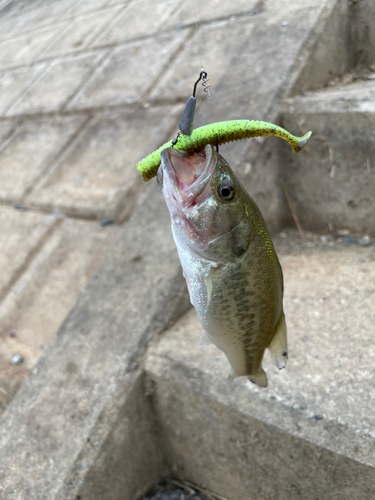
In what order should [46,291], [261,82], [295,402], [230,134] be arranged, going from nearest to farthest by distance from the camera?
[230,134], [295,402], [261,82], [46,291]

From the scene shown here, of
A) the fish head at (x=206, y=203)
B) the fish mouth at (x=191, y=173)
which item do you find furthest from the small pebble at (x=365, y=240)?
the fish mouth at (x=191, y=173)

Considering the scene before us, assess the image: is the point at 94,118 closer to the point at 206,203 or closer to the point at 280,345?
the point at 206,203

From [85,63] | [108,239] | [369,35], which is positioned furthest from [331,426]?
[85,63]

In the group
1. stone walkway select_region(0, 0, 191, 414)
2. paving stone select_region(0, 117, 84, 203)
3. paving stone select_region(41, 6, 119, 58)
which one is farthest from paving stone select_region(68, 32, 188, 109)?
paving stone select_region(41, 6, 119, 58)

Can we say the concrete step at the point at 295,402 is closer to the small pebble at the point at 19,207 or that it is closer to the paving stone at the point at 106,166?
the paving stone at the point at 106,166

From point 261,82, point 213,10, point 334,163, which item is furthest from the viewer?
point 213,10

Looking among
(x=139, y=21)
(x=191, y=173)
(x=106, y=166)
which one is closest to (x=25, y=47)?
(x=139, y=21)
